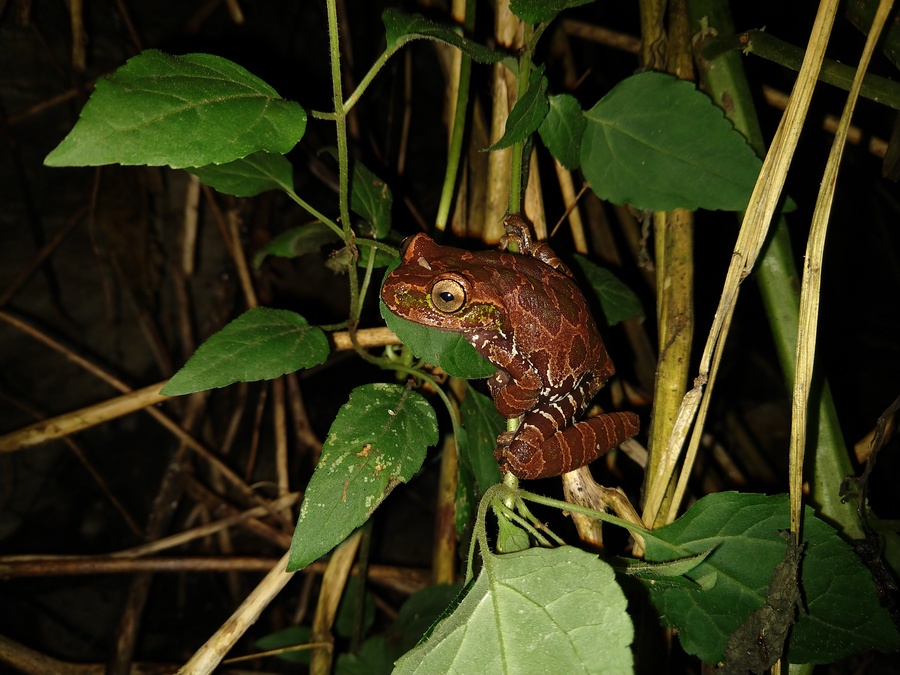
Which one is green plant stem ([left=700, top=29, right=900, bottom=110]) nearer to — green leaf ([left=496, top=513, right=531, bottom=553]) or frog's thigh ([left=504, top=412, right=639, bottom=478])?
frog's thigh ([left=504, top=412, right=639, bottom=478])

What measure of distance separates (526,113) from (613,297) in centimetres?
86

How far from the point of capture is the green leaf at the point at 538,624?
1218 mm

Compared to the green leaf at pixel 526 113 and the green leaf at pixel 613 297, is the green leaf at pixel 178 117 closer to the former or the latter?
the green leaf at pixel 526 113

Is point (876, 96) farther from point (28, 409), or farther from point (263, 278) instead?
point (28, 409)

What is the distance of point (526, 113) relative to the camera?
5.66 ft

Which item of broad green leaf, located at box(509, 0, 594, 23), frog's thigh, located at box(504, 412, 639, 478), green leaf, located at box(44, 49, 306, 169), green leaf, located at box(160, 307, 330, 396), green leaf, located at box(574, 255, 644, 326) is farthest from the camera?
green leaf, located at box(574, 255, 644, 326)

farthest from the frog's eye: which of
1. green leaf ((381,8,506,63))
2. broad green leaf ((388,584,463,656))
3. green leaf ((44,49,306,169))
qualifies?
broad green leaf ((388,584,463,656))

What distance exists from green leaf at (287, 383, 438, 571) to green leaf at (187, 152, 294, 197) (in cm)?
81

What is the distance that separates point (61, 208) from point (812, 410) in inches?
159

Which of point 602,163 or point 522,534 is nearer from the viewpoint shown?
point 522,534

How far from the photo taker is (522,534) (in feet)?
5.14

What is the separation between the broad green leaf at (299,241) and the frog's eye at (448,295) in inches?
22.3

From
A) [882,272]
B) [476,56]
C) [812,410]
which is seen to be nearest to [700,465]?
[812,410]

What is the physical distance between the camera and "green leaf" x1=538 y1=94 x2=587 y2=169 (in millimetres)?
1961
